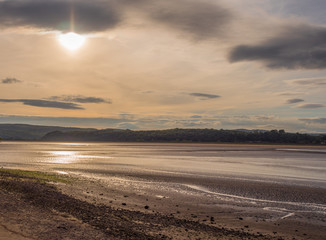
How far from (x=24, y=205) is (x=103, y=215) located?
353cm

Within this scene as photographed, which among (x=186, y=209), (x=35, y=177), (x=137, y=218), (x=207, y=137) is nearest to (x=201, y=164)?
(x=35, y=177)

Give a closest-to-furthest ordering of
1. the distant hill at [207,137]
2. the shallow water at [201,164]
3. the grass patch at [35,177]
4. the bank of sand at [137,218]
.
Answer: the bank of sand at [137,218]
the grass patch at [35,177]
the shallow water at [201,164]
the distant hill at [207,137]

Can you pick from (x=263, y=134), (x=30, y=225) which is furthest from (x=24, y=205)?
(x=263, y=134)

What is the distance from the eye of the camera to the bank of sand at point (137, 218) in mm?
10742

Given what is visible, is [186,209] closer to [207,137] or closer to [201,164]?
[201,164]

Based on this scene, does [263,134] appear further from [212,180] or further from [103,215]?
[103,215]

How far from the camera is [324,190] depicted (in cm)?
2078

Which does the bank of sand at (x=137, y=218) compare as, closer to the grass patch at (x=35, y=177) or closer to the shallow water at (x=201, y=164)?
the grass patch at (x=35, y=177)

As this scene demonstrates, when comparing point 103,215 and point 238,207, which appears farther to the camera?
point 238,207

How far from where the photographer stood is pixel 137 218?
1295 centimetres

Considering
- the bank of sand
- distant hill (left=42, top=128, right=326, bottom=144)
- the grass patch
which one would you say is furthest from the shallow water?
distant hill (left=42, top=128, right=326, bottom=144)

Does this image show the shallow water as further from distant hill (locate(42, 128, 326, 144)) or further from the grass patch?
distant hill (locate(42, 128, 326, 144))

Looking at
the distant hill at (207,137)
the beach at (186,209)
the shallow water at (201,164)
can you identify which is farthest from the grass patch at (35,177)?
the distant hill at (207,137)

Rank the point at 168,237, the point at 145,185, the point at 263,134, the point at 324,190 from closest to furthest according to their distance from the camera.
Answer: the point at 168,237, the point at 324,190, the point at 145,185, the point at 263,134
